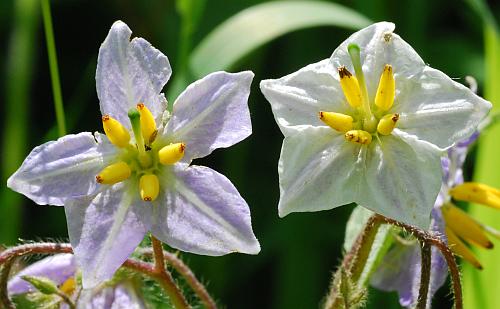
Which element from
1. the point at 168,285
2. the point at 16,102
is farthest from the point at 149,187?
the point at 16,102

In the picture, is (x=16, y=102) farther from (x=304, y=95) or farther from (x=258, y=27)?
(x=304, y=95)

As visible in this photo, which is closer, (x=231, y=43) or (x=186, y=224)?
(x=186, y=224)

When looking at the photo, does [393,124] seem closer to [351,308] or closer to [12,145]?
[351,308]

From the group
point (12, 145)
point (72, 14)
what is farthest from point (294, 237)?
point (72, 14)

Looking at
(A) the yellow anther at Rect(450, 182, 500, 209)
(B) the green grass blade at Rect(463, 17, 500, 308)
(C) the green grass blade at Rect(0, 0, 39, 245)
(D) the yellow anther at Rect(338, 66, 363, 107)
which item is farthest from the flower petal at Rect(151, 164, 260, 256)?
(C) the green grass blade at Rect(0, 0, 39, 245)

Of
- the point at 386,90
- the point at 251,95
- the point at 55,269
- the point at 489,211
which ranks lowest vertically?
the point at 489,211

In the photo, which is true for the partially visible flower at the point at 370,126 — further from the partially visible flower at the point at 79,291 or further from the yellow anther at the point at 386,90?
the partially visible flower at the point at 79,291
